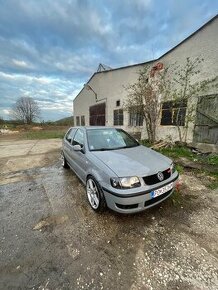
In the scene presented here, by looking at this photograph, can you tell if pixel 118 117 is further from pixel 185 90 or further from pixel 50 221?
pixel 50 221

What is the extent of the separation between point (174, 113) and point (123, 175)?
648 cm

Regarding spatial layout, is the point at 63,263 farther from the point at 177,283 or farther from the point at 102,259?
the point at 177,283

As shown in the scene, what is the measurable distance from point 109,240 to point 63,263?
0.65 metres

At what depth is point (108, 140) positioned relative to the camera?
366 centimetres

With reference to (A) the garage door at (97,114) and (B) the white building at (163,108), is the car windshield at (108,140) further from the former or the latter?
(A) the garage door at (97,114)

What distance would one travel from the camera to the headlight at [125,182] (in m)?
2.36

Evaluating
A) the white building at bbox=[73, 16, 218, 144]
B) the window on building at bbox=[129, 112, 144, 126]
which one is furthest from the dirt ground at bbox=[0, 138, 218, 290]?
the window on building at bbox=[129, 112, 144, 126]

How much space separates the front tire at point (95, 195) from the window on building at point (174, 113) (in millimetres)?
6103

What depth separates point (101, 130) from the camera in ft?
12.9

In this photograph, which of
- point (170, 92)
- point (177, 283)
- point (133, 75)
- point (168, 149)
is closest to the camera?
point (177, 283)

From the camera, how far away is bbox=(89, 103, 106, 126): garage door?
45.1ft

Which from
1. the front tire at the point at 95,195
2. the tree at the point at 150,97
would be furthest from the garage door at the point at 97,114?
the front tire at the point at 95,195

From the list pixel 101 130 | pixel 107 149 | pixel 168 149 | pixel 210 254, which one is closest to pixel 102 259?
pixel 210 254

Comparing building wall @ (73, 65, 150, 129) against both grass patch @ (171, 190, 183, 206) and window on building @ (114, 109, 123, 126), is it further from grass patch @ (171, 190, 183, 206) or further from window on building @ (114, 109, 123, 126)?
grass patch @ (171, 190, 183, 206)
